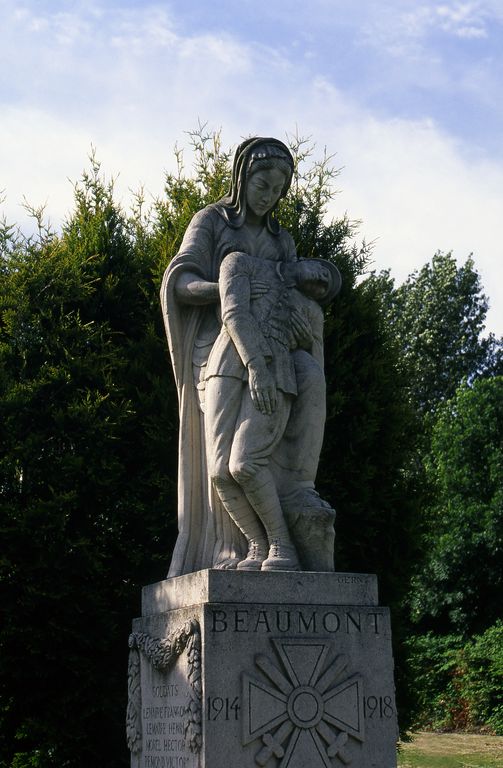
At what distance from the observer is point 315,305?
7.82 m

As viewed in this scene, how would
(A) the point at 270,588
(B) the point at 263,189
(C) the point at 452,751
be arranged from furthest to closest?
(C) the point at 452,751, (B) the point at 263,189, (A) the point at 270,588

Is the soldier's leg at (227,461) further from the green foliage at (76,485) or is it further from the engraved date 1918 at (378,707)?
the green foliage at (76,485)

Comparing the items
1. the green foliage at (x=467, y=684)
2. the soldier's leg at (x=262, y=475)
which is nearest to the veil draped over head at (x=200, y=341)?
the soldier's leg at (x=262, y=475)

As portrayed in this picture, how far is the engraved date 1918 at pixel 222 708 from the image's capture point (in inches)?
257

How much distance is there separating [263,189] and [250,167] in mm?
175

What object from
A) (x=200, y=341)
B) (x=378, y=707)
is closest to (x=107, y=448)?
(x=200, y=341)

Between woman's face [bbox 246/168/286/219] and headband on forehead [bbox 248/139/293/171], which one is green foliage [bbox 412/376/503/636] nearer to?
woman's face [bbox 246/168/286/219]

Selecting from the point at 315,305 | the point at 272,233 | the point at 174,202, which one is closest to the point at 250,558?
the point at 315,305

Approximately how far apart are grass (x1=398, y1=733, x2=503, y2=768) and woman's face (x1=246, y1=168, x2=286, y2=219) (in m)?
10.1

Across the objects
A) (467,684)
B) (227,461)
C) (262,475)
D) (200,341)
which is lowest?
(467,684)

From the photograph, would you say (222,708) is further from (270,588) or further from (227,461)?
(227,461)

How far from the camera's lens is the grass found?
17.9 meters

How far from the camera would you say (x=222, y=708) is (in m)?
6.54

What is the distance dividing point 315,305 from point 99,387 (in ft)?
19.5
